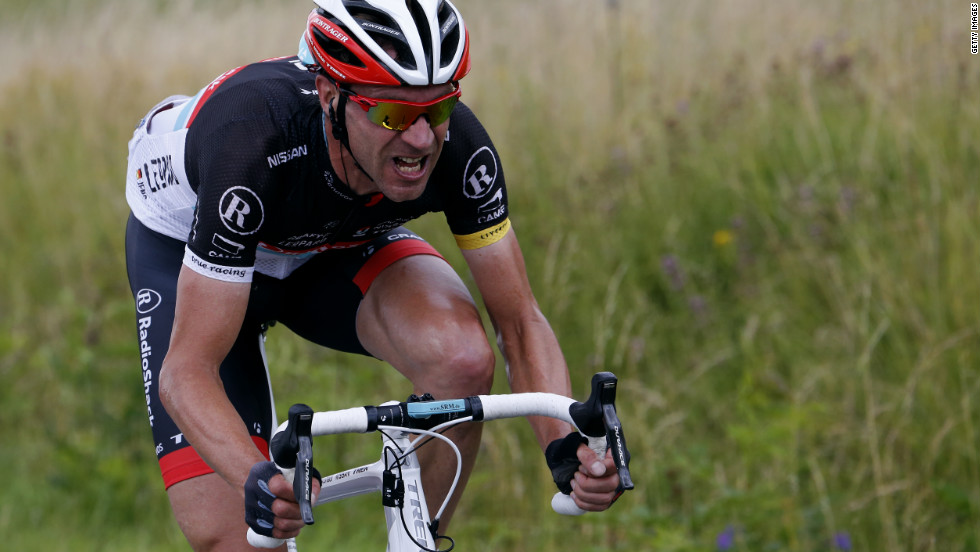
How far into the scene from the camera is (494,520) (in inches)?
247

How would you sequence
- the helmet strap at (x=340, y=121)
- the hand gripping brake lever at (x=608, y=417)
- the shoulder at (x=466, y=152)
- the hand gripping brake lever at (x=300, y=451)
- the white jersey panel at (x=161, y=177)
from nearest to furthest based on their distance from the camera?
the hand gripping brake lever at (x=300, y=451) < the hand gripping brake lever at (x=608, y=417) < the helmet strap at (x=340, y=121) < the shoulder at (x=466, y=152) < the white jersey panel at (x=161, y=177)

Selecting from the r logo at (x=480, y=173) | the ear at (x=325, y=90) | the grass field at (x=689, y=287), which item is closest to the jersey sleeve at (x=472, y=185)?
the r logo at (x=480, y=173)

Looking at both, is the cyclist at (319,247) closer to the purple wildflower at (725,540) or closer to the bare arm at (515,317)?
the bare arm at (515,317)

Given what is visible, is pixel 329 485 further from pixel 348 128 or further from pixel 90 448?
pixel 90 448

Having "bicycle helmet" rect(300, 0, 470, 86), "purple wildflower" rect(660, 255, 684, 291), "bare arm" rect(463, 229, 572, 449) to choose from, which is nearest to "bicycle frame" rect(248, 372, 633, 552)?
"bare arm" rect(463, 229, 572, 449)

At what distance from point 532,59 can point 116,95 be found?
3.80m

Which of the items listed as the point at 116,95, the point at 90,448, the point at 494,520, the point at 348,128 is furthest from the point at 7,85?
the point at 348,128

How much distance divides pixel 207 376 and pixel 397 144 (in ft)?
2.86

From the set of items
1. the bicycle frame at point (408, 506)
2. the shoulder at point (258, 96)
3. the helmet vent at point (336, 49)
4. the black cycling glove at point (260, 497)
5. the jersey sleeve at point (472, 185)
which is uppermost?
the helmet vent at point (336, 49)

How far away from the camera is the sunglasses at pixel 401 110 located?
326 cm

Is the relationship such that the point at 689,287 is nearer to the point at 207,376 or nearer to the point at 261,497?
the point at 207,376

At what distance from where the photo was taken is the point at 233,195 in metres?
3.36

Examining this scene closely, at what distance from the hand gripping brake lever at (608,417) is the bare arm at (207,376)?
3.01ft

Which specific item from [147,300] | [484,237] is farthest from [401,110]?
[147,300]
